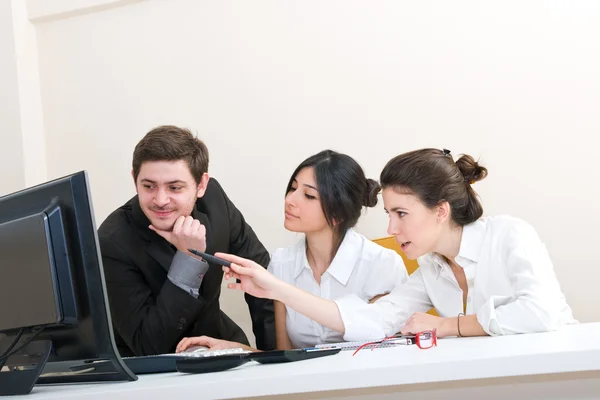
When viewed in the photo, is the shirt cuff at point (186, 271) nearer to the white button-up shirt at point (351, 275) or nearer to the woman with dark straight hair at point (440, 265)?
the white button-up shirt at point (351, 275)

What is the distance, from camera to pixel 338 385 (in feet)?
3.33

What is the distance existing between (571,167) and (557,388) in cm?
199

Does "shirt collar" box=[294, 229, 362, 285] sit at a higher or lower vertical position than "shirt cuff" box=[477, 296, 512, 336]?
higher

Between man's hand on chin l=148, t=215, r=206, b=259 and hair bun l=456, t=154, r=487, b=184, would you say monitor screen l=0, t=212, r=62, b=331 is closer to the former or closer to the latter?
man's hand on chin l=148, t=215, r=206, b=259

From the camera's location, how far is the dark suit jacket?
2100 mm

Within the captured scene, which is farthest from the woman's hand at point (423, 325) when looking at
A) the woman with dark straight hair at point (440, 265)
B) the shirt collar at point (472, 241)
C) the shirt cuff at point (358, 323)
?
the shirt collar at point (472, 241)

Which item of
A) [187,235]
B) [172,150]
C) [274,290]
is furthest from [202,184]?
[274,290]

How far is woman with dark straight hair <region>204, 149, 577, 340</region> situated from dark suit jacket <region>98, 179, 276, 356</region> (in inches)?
19.8

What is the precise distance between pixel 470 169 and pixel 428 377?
1.02 m

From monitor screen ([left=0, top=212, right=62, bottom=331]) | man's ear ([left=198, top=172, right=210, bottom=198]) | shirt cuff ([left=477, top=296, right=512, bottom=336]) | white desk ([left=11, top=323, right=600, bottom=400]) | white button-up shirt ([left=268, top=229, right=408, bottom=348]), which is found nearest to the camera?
white desk ([left=11, top=323, right=600, bottom=400])

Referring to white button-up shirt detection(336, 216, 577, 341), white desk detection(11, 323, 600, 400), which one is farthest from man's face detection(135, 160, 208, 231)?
white desk detection(11, 323, 600, 400)

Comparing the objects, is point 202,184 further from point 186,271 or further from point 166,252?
point 186,271

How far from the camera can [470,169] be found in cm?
191

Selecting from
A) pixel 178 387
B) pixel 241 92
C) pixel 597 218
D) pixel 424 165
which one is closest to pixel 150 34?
pixel 241 92
